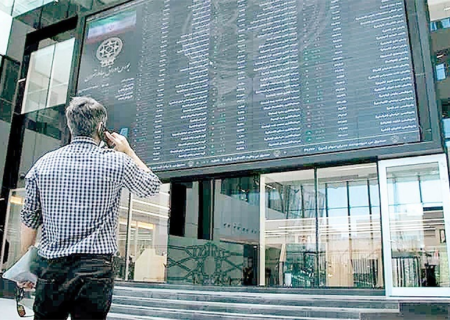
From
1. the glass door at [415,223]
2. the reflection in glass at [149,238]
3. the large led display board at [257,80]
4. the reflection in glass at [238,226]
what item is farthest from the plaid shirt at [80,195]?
the reflection in glass at [149,238]

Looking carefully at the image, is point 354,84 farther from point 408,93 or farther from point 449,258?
point 449,258

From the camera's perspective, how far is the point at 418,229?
486cm

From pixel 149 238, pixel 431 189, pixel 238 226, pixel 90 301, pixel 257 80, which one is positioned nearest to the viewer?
pixel 90 301

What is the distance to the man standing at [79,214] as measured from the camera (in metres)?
1.21

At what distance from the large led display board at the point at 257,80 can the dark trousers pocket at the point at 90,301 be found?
3.99m

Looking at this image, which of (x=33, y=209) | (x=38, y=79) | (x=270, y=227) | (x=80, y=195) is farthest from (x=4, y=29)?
(x=80, y=195)

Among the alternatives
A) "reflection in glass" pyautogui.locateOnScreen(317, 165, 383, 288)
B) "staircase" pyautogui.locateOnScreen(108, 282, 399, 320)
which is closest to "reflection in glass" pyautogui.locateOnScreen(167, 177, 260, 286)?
"staircase" pyautogui.locateOnScreen(108, 282, 399, 320)

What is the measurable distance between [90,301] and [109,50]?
6567 millimetres

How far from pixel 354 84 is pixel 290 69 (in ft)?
2.54

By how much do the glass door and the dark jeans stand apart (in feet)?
13.3

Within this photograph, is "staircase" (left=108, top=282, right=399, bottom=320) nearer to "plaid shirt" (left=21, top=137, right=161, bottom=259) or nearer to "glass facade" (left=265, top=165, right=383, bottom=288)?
"glass facade" (left=265, top=165, right=383, bottom=288)

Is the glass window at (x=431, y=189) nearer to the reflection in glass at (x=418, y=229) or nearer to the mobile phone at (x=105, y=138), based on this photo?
the reflection in glass at (x=418, y=229)

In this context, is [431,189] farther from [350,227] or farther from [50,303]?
[50,303]

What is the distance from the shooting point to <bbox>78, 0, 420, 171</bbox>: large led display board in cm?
491
